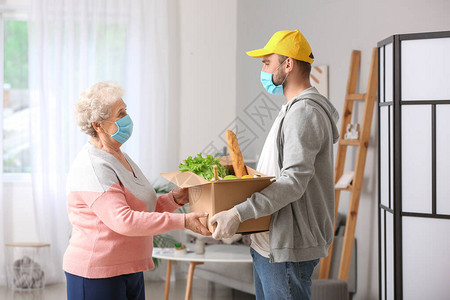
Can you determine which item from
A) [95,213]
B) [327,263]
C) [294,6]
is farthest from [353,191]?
[95,213]

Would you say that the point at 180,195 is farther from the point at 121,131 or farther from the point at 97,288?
the point at 97,288

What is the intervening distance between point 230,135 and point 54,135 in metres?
3.49

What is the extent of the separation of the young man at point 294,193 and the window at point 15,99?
4027 millimetres

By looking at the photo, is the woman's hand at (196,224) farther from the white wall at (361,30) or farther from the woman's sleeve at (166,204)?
the white wall at (361,30)

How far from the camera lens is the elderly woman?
1974mm

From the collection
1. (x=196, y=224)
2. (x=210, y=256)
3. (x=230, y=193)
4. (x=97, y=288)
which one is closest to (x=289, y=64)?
(x=230, y=193)

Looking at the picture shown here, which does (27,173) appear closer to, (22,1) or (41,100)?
(41,100)

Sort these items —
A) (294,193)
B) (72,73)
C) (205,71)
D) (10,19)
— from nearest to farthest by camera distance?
(294,193), (72,73), (10,19), (205,71)

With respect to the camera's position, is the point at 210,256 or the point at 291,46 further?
the point at 210,256

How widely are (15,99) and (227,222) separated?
4.22 meters

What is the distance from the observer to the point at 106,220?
6.45ft

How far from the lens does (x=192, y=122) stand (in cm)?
561

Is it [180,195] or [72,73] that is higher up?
[72,73]

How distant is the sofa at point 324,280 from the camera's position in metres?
3.85
